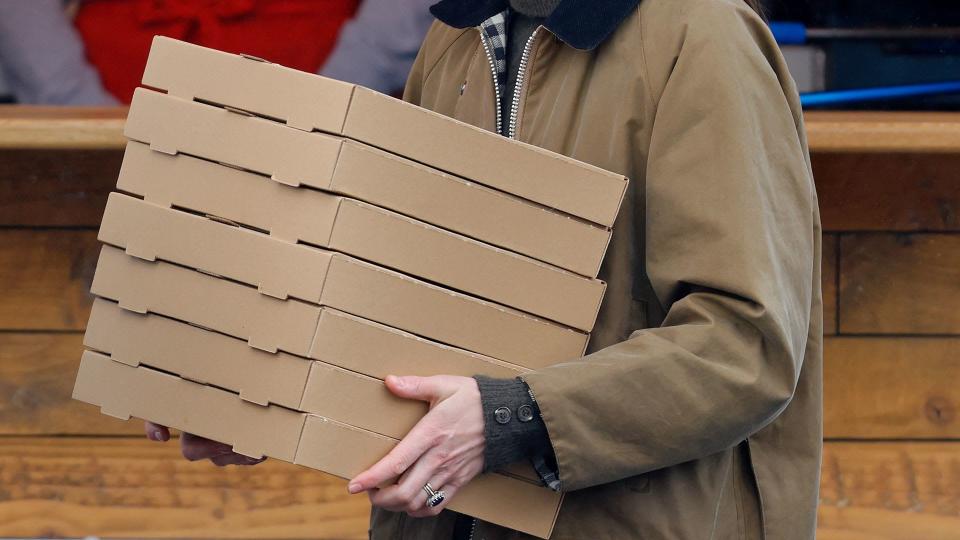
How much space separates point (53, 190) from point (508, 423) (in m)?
1.46

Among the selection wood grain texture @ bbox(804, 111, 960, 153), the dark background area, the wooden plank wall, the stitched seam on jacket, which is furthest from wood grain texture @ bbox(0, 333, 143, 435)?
the dark background area

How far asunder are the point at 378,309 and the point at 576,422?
22 cm

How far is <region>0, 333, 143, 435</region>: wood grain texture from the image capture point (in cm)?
219

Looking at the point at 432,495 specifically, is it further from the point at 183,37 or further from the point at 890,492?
the point at 183,37

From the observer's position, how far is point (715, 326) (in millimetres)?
1039

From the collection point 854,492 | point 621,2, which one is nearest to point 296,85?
point 621,2

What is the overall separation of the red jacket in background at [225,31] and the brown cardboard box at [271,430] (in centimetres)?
131

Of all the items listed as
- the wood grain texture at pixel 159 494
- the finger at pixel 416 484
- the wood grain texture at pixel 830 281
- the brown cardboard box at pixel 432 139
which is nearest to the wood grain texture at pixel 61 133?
the wood grain texture at pixel 159 494

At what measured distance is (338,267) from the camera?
1062 millimetres

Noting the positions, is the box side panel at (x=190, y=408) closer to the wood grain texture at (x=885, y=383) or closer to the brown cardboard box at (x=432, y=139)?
the brown cardboard box at (x=432, y=139)

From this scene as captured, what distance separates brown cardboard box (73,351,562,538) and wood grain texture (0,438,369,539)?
3.55ft

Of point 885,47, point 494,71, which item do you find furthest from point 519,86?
point 885,47

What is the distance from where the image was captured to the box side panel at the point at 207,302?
42.1 inches

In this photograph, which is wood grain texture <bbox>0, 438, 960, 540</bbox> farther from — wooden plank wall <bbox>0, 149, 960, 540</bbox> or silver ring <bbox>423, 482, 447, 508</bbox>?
silver ring <bbox>423, 482, 447, 508</bbox>
